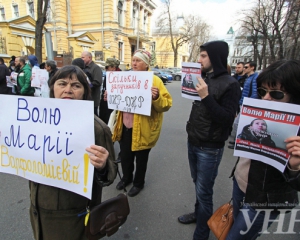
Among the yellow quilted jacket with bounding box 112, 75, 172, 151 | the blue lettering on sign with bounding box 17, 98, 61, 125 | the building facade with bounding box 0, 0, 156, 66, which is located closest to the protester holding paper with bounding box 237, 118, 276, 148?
the blue lettering on sign with bounding box 17, 98, 61, 125

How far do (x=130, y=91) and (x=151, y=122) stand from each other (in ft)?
1.65

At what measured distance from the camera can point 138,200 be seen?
8.86 ft

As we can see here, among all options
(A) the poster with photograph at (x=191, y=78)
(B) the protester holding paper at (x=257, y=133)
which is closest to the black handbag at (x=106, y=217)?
(B) the protester holding paper at (x=257, y=133)

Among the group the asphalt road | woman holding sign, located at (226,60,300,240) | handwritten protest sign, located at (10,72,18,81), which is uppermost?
handwritten protest sign, located at (10,72,18,81)

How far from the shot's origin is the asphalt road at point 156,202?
2.13 meters

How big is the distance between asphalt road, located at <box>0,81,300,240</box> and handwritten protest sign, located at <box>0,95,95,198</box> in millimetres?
1268

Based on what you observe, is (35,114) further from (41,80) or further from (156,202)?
(41,80)

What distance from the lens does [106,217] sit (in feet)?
4.13

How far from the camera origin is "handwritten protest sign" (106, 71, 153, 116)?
2.35m

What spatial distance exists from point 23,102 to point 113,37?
83.6 feet

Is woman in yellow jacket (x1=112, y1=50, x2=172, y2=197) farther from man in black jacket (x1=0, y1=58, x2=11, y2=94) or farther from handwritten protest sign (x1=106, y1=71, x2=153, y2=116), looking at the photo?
man in black jacket (x1=0, y1=58, x2=11, y2=94)

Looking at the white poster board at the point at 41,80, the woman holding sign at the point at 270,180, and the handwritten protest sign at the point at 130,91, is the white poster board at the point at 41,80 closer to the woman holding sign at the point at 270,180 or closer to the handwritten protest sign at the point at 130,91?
the handwritten protest sign at the point at 130,91

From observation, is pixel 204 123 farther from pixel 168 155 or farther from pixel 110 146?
pixel 168 155

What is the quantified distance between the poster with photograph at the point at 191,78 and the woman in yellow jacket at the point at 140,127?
1.63 feet
